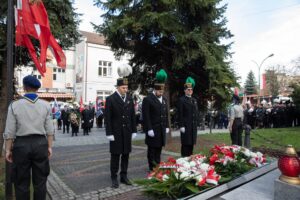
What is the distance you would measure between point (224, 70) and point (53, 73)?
33587 mm

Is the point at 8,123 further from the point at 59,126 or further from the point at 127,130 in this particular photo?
the point at 59,126

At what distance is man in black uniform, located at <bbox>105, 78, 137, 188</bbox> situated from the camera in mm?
5773

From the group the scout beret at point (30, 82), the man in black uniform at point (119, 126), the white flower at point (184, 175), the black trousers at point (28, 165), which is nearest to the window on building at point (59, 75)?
the man in black uniform at point (119, 126)

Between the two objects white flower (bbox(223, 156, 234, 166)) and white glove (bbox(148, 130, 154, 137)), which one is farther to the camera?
white glove (bbox(148, 130, 154, 137))

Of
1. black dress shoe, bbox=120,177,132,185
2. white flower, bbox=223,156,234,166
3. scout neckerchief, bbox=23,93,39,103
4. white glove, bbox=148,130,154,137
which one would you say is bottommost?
black dress shoe, bbox=120,177,132,185

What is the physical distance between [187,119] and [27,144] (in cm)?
382

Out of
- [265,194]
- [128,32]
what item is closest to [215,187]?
[265,194]

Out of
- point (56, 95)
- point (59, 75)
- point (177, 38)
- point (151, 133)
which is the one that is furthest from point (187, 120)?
point (59, 75)

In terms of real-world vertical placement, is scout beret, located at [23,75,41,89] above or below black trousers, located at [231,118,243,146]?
above

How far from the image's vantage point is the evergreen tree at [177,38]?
1040 centimetres

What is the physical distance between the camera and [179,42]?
10.6 metres

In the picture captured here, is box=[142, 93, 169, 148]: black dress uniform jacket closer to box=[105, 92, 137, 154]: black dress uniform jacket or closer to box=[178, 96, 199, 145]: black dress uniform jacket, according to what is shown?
box=[178, 96, 199, 145]: black dress uniform jacket

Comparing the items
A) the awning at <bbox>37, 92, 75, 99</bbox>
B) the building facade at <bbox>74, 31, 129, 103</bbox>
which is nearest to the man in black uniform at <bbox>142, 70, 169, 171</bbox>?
the building facade at <bbox>74, 31, 129, 103</bbox>

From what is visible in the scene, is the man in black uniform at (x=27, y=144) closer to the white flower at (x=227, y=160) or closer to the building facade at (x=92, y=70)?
the white flower at (x=227, y=160)
